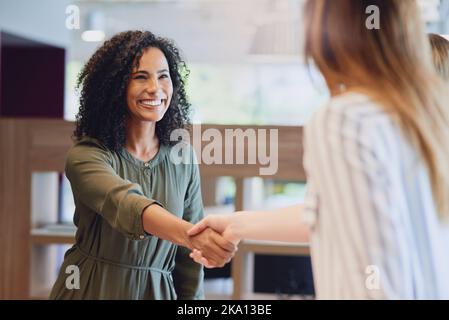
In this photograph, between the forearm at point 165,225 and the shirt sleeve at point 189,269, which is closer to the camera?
the forearm at point 165,225

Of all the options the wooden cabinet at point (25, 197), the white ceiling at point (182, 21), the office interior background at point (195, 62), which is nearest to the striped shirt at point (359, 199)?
the office interior background at point (195, 62)

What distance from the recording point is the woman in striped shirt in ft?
2.64

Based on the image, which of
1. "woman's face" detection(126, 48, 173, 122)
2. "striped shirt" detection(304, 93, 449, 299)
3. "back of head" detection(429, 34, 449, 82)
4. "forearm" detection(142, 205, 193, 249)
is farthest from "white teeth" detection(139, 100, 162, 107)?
"striped shirt" detection(304, 93, 449, 299)

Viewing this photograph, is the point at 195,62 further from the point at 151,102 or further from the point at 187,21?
the point at 151,102

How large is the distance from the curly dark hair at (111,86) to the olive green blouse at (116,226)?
3cm

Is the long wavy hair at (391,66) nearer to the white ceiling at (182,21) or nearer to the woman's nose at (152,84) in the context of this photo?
the woman's nose at (152,84)

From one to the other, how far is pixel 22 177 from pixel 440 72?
146cm

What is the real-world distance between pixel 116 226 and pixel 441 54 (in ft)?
2.24

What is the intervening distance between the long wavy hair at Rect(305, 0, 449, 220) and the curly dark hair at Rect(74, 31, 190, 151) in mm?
619

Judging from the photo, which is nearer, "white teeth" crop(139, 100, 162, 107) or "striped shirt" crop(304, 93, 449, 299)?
"striped shirt" crop(304, 93, 449, 299)

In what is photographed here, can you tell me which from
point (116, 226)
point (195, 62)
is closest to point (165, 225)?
point (116, 226)

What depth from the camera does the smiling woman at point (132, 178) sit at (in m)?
1.37

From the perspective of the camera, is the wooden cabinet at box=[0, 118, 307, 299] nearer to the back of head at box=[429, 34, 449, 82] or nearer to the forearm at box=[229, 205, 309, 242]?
the back of head at box=[429, 34, 449, 82]
